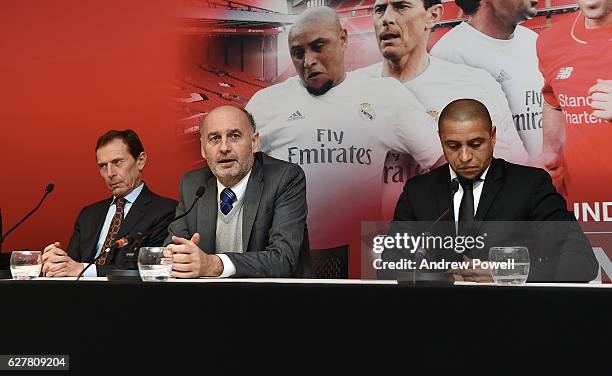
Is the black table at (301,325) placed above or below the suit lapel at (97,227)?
below

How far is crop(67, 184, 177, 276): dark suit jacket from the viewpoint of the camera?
13.2ft

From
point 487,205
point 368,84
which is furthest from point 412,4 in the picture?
point 487,205

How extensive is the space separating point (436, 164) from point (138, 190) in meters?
1.47

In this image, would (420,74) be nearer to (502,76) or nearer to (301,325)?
(502,76)

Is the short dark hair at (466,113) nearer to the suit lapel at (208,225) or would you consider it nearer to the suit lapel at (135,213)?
the suit lapel at (208,225)

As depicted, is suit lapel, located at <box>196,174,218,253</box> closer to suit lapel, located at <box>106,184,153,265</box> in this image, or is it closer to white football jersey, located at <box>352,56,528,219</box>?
suit lapel, located at <box>106,184,153,265</box>

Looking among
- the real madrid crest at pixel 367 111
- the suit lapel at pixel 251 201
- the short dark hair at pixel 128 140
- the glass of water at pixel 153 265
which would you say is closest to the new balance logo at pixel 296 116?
the real madrid crest at pixel 367 111

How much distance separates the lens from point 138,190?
4211 millimetres

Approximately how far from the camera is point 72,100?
511 cm

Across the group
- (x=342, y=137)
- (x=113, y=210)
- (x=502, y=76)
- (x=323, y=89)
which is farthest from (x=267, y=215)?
(x=502, y=76)

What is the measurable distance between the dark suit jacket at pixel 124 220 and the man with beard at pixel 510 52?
1661mm

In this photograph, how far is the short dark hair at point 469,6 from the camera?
4.37 m

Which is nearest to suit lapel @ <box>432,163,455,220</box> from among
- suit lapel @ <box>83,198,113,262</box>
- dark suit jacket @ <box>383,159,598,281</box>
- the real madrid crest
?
dark suit jacket @ <box>383,159,598,281</box>

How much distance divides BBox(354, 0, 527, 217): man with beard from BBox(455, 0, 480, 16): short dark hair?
112 mm
